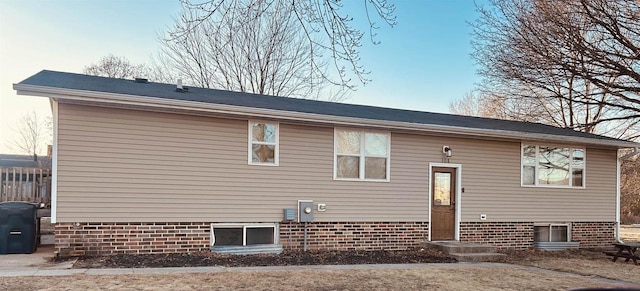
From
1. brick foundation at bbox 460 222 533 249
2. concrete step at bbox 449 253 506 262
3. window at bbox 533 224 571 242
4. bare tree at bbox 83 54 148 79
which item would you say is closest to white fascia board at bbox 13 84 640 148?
brick foundation at bbox 460 222 533 249

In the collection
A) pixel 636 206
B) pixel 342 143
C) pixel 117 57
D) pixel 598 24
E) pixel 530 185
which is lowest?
pixel 636 206

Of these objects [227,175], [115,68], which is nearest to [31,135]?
[115,68]

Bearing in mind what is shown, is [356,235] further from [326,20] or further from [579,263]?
[326,20]

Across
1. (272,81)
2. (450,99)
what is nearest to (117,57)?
(272,81)

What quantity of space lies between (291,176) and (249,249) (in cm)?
162

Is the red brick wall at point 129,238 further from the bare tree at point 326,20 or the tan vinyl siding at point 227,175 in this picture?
the bare tree at point 326,20

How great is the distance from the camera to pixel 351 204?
32.4 feet

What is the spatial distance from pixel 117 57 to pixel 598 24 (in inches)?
881

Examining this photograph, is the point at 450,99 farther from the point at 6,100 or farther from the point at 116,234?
the point at 116,234

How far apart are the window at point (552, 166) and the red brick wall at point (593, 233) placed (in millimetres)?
1095

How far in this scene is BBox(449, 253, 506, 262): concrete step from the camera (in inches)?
365

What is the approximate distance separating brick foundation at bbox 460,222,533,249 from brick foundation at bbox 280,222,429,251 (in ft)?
3.59

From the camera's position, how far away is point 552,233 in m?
12.0

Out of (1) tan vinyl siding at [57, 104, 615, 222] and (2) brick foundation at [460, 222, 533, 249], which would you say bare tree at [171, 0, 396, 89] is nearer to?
(1) tan vinyl siding at [57, 104, 615, 222]
